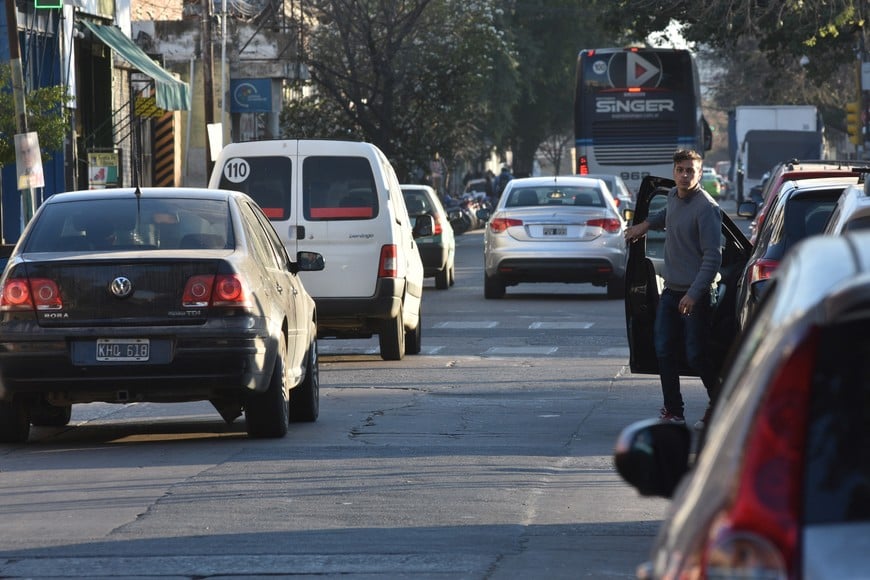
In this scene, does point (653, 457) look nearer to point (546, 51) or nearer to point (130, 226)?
point (130, 226)

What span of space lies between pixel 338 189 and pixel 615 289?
408 inches

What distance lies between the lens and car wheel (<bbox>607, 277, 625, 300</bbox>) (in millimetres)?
26059

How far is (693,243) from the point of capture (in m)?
11.9

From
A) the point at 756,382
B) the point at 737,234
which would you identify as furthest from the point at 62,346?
the point at 756,382

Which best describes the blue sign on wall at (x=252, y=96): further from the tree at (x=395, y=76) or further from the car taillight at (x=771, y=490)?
the car taillight at (x=771, y=490)

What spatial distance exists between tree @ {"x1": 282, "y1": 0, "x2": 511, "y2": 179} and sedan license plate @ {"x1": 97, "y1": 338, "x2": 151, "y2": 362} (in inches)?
1346

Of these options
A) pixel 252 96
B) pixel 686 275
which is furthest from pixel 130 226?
pixel 252 96

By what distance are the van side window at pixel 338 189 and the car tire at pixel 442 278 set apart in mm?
12164

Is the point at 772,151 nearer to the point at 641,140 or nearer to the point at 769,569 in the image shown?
the point at 641,140

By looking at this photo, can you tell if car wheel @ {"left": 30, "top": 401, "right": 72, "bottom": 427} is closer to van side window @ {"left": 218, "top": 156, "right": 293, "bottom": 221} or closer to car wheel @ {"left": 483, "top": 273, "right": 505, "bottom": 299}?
van side window @ {"left": 218, "top": 156, "right": 293, "bottom": 221}

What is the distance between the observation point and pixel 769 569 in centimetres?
299

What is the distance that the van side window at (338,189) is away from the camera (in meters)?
16.4

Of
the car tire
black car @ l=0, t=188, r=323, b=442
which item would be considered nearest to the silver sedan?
the car tire

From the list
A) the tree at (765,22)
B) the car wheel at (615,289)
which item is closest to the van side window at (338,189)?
the car wheel at (615,289)
